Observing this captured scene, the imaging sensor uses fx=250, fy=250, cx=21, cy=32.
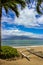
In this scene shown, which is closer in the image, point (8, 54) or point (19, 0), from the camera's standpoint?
point (8, 54)

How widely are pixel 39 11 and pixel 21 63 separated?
6.76m

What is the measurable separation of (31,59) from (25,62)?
1.22 m

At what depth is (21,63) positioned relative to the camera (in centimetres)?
1998

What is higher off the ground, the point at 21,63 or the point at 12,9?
the point at 12,9

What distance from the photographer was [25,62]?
2033 centimetres

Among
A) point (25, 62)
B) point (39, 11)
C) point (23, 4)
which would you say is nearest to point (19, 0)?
point (23, 4)

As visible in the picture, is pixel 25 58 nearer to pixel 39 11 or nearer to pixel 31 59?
pixel 31 59

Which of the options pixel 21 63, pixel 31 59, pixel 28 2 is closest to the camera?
pixel 21 63

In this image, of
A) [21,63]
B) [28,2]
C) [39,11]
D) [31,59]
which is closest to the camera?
[21,63]

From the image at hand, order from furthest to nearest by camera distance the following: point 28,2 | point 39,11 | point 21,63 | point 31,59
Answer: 1. point 39,11
2. point 28,2
3. point 31,59
4. point 21,63

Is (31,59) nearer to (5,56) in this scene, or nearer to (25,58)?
(25,58)

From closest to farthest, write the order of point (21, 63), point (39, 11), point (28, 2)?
point (21, 63) → point (28, 2) → point (39, 11)

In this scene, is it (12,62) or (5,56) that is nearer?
(12,62)

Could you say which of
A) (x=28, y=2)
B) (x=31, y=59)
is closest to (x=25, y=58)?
(x=31, y=59)
